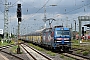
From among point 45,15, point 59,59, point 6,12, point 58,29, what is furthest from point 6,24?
point 59,59

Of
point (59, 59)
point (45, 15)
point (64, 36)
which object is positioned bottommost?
point (59, 59)

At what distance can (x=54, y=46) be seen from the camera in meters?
33.6

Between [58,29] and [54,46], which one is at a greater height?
[58,29]

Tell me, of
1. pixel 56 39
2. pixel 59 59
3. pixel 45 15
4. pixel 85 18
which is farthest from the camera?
pixel 85 18

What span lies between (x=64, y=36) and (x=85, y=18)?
138 feet

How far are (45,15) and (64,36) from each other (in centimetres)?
2105

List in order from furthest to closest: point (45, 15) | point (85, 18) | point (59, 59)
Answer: point (85, 18) < point (45, 15) < point (59, 59)

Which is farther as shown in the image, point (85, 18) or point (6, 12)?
point (85, 18)

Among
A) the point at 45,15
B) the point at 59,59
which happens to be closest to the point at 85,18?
the point at 45,15

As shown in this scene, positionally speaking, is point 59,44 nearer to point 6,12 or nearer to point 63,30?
point 63,30

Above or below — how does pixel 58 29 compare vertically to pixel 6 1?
below

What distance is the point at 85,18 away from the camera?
74938mm

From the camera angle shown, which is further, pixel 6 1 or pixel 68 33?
pixel 6 1

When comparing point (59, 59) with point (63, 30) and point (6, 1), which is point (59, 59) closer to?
point (63, 30)
